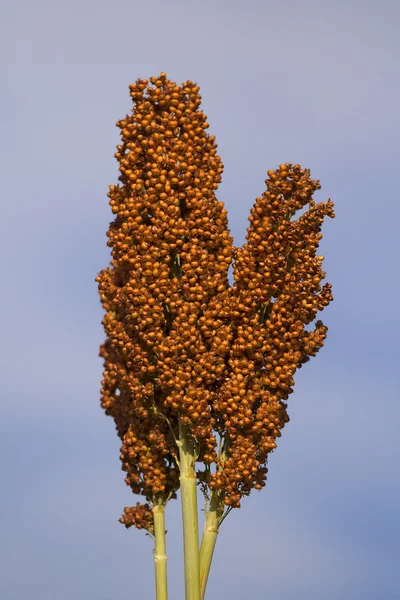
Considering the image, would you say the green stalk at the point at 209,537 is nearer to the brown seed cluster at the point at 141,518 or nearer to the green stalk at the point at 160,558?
the green stalk at the point at 160,558

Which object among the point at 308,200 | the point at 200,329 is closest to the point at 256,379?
the point at 200,329

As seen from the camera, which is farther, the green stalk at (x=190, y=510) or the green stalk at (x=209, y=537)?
the green stalk at (x=209, y=537)

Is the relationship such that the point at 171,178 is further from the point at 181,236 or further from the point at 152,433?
the point at 152,433

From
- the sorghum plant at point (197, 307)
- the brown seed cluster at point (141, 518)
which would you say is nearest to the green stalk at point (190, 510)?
the sorghum plant at point (197, 307)

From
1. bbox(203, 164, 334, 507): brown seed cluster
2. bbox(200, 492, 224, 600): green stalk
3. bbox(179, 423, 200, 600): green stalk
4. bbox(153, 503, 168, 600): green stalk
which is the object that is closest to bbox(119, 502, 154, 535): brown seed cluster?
bbox(153, 503, 168, 600): green stalk

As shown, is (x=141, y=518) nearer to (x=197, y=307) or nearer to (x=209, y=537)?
(x=209, y=537)

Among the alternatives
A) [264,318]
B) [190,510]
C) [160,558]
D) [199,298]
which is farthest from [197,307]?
[160,558]

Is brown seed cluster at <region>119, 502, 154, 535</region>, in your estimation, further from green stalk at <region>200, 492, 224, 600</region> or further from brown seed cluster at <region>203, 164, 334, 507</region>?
brown seed cluster at <region>203, 164, 334, 507</region>
